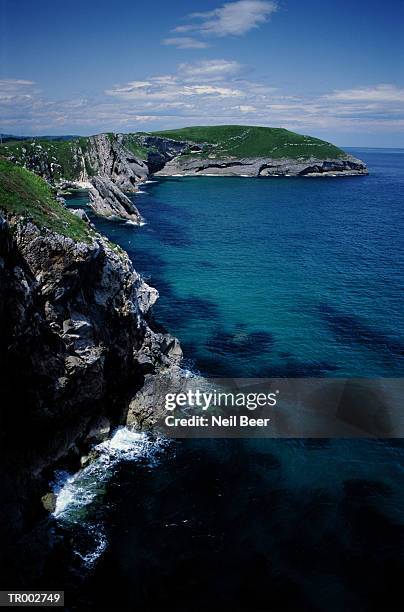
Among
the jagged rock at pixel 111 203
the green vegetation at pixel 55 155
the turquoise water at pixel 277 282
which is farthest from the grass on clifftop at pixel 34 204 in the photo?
the green vegetation at pixel 55 155

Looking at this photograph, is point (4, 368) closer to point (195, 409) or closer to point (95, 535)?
→ point (95, 535)

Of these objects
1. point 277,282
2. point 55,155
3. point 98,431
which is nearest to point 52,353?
point 98,431

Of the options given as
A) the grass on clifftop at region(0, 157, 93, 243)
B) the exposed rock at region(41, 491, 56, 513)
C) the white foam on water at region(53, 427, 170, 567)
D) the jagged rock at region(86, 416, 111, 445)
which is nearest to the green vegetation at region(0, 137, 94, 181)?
the grass on clifftop at region(0, 157, 93, 243)

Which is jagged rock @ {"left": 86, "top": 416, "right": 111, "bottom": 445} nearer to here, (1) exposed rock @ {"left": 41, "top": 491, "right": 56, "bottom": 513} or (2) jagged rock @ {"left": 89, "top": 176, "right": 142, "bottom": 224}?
(1) exposed rock @ {"left": 41, "top": 491, "right": 56, "bottom": 513}

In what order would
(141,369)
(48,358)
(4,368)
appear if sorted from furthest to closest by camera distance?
(141,369) < (48,358) < (4,368)

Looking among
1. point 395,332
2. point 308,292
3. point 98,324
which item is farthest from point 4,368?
point 308,292
